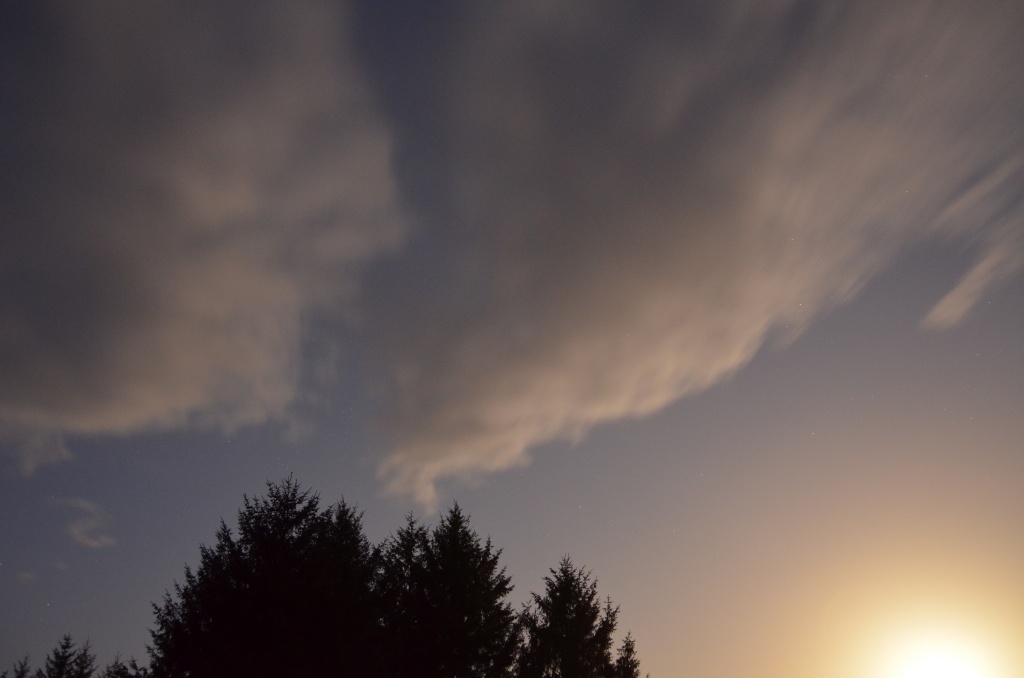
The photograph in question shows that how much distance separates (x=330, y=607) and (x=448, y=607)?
790cm

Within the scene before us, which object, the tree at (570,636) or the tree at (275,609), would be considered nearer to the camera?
the tree at (275,609)

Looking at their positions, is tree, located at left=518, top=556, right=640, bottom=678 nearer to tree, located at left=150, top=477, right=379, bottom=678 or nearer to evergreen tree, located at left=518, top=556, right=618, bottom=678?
evergreen tree, located at left=518, top=556, right=618, bottom=678

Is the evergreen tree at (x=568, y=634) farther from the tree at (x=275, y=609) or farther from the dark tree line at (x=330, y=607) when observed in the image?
the tree at (x=275, y=609)

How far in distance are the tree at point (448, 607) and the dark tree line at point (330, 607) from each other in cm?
4

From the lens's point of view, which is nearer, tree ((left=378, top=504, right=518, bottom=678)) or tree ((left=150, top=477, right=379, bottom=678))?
tree ((left=150, top=477, right=379, bottom=678))

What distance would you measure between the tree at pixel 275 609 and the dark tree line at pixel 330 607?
0.03 m

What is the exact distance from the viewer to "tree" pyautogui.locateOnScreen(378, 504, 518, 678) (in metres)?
24.0

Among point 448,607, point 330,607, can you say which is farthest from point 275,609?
point 448,607

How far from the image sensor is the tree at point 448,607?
24.0 m

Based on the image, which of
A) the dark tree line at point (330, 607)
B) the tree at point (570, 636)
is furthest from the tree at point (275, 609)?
the tree at point (570, 636)

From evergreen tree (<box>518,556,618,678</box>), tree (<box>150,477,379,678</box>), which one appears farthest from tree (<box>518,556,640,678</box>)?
tree (<box>150,477,379,678</box>)

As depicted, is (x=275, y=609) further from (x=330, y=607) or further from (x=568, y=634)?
(x=568, y=634)

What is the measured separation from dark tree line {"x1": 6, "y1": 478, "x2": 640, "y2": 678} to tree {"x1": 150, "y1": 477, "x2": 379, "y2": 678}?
0.03m

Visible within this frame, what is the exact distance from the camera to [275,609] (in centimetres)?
1770
